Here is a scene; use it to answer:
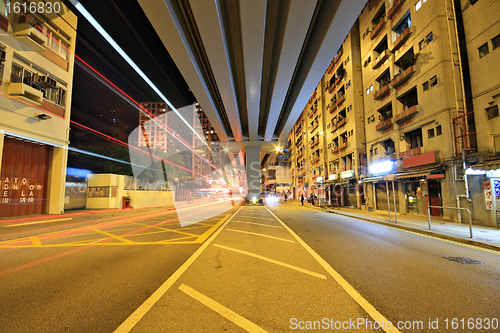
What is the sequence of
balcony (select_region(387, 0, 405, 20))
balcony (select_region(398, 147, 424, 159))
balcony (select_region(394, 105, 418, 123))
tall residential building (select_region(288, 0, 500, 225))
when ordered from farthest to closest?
balcony (select_region(387, 0, 405, 20)), balcony (select_region(394, 105, 418, 123)), balcony (select_region(398, 147, 424, 159)), tall residential building (select_region(288, 0, 500, 225))

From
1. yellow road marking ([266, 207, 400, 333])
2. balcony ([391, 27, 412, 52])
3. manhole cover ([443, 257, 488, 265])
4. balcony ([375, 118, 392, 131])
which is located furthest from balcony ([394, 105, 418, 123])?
yellow road marking ([266, 207, 400, 333])

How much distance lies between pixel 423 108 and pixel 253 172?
20.9 meters

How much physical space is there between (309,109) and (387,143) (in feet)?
93.3

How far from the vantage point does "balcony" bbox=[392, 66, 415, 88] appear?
17.3 meters

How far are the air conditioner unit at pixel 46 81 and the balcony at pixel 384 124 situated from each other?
25952mm

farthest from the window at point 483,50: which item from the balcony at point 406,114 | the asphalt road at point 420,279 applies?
the asphalt road at point 420,279

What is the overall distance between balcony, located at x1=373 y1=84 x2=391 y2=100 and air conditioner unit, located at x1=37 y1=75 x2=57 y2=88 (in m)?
26.1

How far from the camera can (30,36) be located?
13133mm

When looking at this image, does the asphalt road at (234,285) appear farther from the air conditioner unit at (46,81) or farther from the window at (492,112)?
the air conditioner unit at (46,81)

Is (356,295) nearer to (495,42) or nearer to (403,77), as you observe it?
(495,42)

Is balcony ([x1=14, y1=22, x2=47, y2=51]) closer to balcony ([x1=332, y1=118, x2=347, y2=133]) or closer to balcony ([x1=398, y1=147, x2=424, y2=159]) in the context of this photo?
balcony ([x1=398, y1=147, x2=424, y2=159])

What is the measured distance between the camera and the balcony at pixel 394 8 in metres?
18.8

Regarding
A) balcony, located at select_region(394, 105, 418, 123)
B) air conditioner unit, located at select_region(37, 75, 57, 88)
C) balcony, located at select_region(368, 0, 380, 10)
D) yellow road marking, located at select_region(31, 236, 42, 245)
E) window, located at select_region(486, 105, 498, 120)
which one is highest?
balcony, located at select_region(368, 0, 380, 10)

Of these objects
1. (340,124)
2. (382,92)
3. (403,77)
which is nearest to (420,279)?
(403,77)
